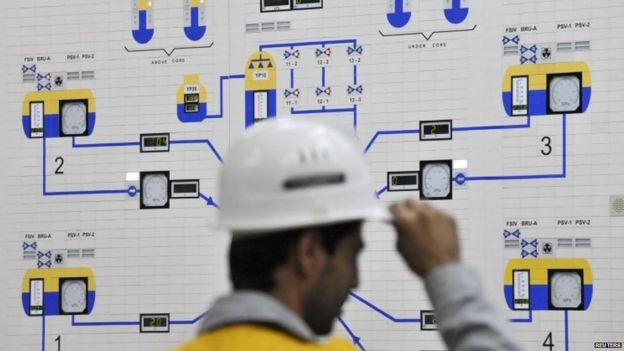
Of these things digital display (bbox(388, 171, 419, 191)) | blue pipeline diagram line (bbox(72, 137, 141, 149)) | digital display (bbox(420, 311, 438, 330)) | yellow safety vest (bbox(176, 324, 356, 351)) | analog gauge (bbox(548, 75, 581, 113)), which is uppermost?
analog gauge (bbox(548, 75, 581, 113))

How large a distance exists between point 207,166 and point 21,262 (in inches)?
28.5

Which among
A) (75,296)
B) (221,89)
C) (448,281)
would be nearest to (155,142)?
(221,89)

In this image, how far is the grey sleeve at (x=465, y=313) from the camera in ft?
4.54

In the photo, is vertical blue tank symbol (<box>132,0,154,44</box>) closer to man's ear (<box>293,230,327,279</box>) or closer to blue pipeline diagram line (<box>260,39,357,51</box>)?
blue pipeline diagram line (<box>260,39,357,51</box>)

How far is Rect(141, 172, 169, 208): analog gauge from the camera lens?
3.37 m

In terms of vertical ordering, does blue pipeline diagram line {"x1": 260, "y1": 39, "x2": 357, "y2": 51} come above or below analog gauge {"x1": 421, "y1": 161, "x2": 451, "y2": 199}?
above

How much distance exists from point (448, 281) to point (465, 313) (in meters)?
0.06

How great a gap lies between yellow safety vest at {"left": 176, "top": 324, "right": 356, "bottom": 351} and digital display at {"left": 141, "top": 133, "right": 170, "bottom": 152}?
2030mm

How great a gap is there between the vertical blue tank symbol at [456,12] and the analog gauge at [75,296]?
4.77 feet

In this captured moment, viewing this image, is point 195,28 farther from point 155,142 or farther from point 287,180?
point 287,180

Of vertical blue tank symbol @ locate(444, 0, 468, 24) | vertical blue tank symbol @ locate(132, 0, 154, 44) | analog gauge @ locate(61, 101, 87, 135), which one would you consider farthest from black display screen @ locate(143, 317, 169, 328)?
vertical blue tank symbol @ locate(444, 0, 468, 24)

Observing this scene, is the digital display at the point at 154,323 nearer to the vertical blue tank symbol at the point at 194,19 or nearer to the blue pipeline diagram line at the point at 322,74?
the blue pipeline diagram line at the point at 322,74

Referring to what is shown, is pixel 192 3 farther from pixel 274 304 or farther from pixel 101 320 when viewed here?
pixel 274 304

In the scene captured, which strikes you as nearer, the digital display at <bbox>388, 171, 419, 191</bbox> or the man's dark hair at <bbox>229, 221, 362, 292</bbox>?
the man's dark hair at <bbox>229, 221, 362, 292</bbox>
